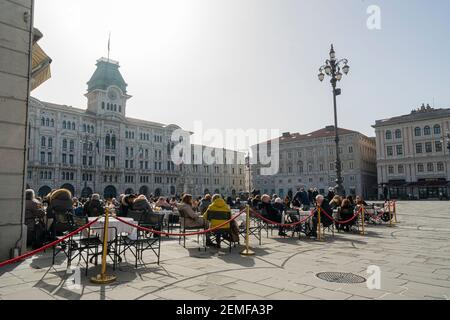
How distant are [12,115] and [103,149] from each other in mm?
58737

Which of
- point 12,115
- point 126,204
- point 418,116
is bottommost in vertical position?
point 126,204

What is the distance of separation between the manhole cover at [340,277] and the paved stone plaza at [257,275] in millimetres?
191

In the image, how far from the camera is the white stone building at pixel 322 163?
67.8 meters

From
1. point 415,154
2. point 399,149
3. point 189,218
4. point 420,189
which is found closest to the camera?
point 189,218

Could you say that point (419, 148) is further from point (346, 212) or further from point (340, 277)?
point (340, 277)

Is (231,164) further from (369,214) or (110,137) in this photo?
(369,214)

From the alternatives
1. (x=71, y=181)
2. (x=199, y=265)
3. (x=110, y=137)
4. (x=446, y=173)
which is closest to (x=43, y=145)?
(x=71, y=181)

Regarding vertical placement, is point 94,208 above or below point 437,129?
below

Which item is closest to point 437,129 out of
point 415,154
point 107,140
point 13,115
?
point 415,154

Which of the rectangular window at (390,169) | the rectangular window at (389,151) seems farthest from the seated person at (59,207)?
the rectangular window at (389,151)

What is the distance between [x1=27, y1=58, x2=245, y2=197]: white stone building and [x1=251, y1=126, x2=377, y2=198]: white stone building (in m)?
23.6

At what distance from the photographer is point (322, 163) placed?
71.4 m

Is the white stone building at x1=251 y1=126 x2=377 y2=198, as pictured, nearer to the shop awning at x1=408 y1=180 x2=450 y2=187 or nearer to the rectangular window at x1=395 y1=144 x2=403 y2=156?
the rectangular window at x1=395 y1=144 x2=403 y2=156

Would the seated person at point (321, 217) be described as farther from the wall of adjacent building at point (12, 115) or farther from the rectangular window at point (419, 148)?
the rectangular window at point (419, 148)
